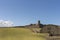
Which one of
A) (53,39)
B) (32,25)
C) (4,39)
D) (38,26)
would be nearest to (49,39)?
(53,39)

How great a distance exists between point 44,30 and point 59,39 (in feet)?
45.0

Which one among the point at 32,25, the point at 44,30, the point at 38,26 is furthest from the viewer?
the point at 32,25

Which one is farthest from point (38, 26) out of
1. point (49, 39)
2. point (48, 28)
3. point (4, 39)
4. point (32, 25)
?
point (49, 39)

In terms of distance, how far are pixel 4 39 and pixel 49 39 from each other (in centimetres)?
721

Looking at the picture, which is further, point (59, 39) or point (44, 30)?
point (44, 30)

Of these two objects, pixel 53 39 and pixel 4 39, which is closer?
pixel 53 39

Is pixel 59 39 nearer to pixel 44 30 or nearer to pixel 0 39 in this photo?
pixel 0 39

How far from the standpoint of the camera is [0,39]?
2172cm

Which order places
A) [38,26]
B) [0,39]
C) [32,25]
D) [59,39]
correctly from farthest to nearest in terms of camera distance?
[32,25] < [38,26] < [0,39] < [59,39]

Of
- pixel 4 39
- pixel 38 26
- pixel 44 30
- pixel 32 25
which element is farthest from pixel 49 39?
pixel 32 25

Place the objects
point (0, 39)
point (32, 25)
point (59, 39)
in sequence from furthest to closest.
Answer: point (32, 25), point (0, 39), point (59, 39)

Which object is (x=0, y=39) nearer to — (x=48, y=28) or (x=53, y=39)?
(x=53, y=39)

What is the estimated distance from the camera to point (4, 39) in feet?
72.1

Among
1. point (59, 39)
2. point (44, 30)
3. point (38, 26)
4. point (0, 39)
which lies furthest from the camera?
point (38, 26)
